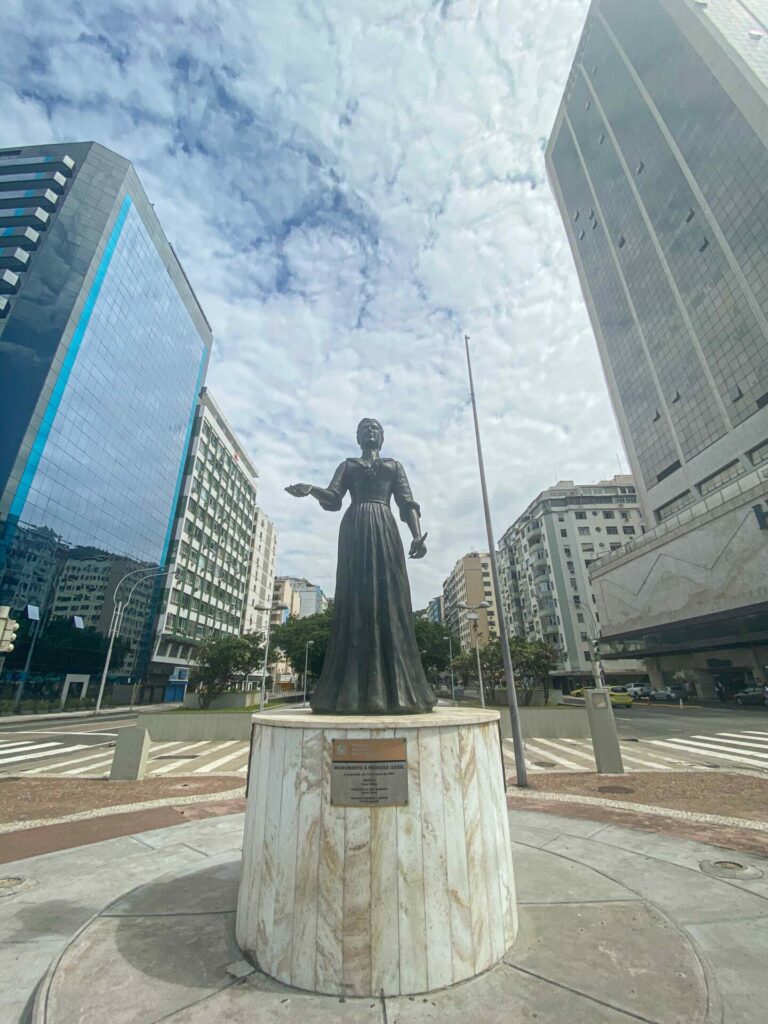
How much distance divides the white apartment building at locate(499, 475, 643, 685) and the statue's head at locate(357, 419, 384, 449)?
63.8 meters

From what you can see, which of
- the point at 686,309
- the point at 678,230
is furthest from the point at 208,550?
the point at 678,230

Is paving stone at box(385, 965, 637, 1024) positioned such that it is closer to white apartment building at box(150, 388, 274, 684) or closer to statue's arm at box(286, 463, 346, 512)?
statue's arm at box(286, 463, 346, 512)

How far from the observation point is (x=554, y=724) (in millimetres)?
20922

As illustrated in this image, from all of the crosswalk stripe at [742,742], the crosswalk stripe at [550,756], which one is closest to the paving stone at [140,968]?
the crosswalk stripe at [550,756]

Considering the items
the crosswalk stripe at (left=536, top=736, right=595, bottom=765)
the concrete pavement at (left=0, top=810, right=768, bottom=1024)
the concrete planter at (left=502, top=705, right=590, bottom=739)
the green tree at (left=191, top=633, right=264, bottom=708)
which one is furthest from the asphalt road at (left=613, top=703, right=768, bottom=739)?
the green tree at (left=191, top=633, right=264, bottom=708)

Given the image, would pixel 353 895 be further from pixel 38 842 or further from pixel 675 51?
pixel 675 51

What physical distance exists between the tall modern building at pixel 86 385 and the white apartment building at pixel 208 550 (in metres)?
1.96

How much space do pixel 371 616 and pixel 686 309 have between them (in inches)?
2372

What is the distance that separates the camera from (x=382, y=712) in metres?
4.55

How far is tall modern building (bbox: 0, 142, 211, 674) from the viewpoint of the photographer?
38.3 metres

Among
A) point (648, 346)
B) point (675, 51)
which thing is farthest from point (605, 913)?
point (675, 51)

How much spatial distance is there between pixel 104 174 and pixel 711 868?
73358 mm

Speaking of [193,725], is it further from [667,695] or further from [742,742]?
[667,695]

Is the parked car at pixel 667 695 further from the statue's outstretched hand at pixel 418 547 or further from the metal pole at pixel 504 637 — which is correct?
the statue's outstretched hand at pixel 418 547
